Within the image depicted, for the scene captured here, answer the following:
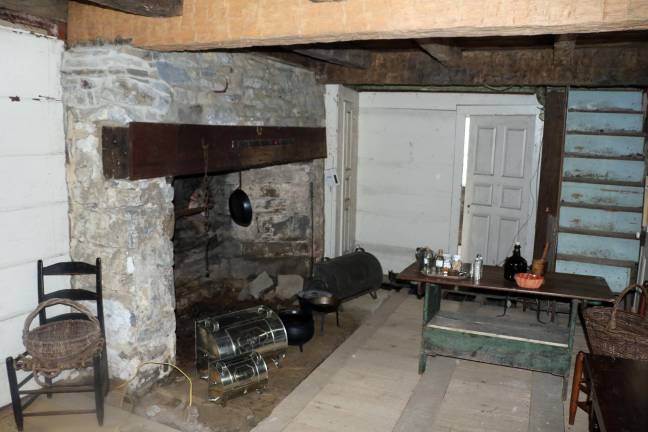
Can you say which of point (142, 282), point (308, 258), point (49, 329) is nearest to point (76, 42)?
point (142, 282)

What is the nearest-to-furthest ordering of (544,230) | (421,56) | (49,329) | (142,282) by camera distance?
1. (49,329)
2. (142,282)
3. (421,56)
4. (544,230)

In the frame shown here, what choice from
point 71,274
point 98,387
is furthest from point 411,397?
point 71,274

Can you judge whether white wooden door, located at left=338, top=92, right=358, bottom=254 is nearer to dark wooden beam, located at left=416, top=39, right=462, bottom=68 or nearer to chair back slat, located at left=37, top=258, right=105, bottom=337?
dark wooden beam, located at left=416, top=39, right=462, bottom=68

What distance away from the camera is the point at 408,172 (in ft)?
22.8

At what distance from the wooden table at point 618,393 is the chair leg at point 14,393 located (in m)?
3.22

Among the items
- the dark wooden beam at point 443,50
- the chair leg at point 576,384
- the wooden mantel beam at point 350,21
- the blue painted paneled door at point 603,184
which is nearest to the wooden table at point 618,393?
the chair leg at point 576,384

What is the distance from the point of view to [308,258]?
245 inches

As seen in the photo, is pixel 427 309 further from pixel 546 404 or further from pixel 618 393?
pixel 618 393

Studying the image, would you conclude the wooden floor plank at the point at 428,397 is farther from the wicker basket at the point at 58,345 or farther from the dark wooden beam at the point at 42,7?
the dark wooden beam at the point at 42,7

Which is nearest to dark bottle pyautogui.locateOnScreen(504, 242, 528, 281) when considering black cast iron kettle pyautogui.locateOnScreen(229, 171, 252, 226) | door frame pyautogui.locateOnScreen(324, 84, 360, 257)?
black cast iron kettle pyautogui.locateOnScreen(229, 171, 252, 226)

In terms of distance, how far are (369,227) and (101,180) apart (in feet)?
14.3

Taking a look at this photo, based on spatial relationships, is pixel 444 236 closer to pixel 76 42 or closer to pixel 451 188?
pixel 451 188

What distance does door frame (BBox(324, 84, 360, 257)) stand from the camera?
625cm

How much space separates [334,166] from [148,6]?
3.76m
